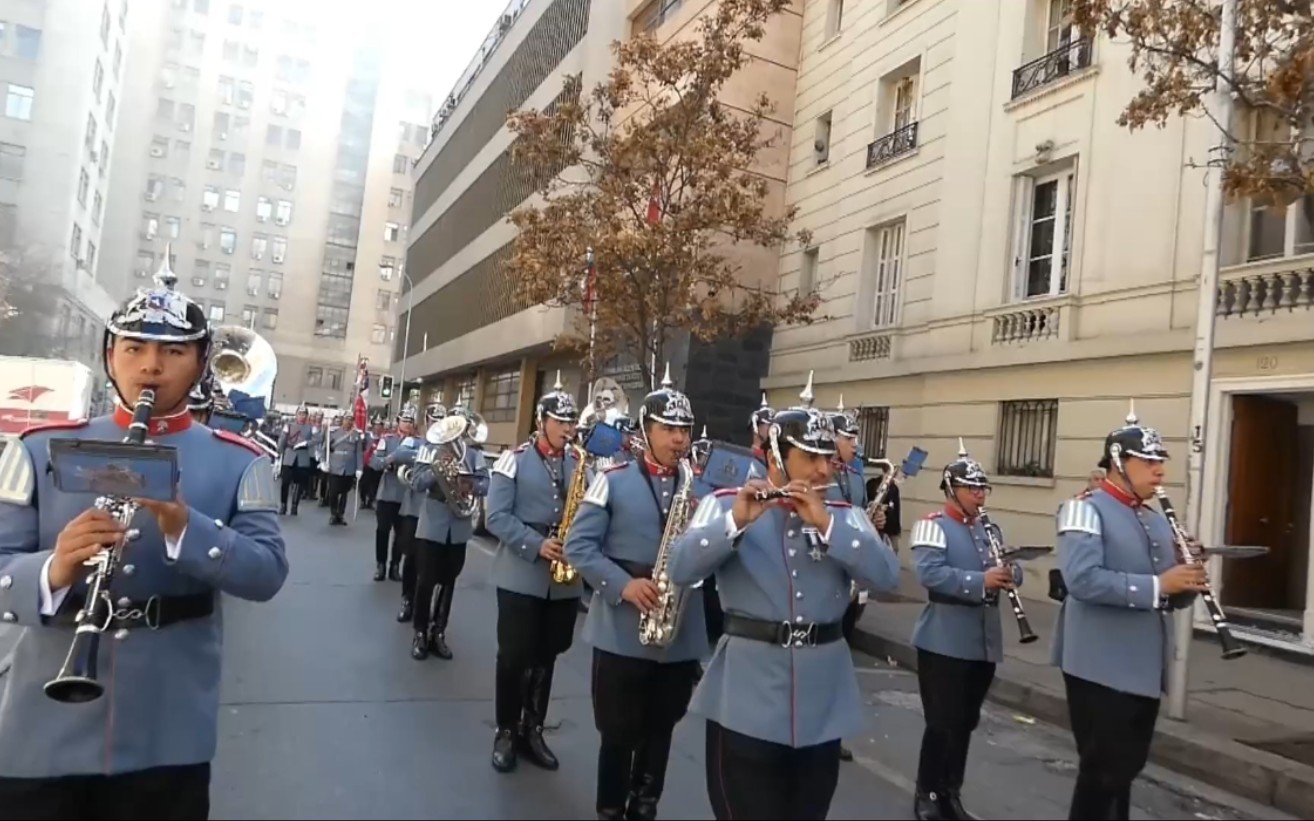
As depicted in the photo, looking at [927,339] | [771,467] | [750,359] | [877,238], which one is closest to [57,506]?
[771,467]

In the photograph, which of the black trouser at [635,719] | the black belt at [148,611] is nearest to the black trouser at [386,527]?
the black trouser at [635,719]

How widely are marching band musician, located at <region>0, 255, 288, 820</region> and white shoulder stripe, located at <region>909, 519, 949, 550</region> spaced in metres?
3.66

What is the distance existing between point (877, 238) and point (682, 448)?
1502 cm

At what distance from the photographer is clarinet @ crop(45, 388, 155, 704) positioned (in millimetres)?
2432

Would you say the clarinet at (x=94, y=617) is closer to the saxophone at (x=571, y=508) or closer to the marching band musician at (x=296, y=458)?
the saxophone at (x=571, y=508)

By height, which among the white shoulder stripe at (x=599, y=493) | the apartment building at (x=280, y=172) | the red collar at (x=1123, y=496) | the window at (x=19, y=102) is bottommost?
the white shoulder stripe at (x=599, y=493)

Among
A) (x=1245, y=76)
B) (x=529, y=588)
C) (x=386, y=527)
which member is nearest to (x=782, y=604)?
(x=529, y=588)

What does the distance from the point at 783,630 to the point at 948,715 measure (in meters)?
2.33

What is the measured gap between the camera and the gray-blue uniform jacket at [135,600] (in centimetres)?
264

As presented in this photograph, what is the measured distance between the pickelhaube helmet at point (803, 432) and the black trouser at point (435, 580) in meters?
5.72

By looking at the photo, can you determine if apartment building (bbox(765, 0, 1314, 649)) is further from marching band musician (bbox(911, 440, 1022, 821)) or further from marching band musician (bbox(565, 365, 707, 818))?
marching band musician (bbox(565, 365, 707, 818))

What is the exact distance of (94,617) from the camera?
2.50 meters

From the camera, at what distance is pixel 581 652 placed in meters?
9.18

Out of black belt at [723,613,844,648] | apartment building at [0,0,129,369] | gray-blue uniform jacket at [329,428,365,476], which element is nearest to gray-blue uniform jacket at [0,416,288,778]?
black belt at [723,613,844,648]
